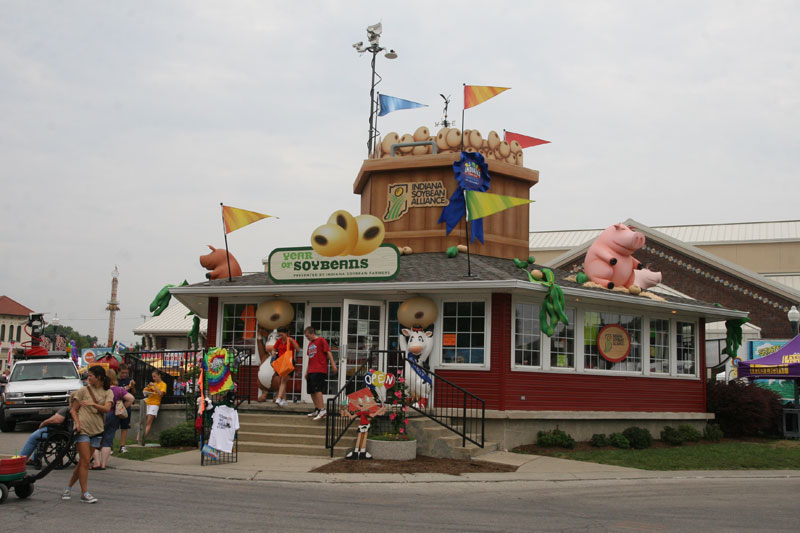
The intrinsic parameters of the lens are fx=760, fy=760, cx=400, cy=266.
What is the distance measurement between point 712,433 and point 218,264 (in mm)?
12740

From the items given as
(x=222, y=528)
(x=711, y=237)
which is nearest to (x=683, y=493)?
(x=222, y=528)

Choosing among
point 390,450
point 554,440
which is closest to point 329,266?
point 390,450

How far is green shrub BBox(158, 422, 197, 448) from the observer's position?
48.1 feet

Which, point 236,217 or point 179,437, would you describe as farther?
point 236,217

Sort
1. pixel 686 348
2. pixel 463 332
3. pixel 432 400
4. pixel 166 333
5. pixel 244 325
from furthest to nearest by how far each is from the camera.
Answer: pixel 166 333 → pixel 686 348 → pixel 244 325 → pixel 463 332 → pixel 432 400

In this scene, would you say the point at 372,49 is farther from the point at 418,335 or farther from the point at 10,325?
the point at 10,325

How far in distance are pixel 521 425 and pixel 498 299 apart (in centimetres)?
258

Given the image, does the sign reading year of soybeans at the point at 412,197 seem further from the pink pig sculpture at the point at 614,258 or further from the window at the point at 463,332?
the window at the point at 463,332

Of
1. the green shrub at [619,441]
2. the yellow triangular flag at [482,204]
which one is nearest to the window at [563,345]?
the green shrub at [619,441]

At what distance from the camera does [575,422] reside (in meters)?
16.3

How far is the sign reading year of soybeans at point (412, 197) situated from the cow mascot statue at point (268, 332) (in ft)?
15.0

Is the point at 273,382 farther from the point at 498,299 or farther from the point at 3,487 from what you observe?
the point at 3,487

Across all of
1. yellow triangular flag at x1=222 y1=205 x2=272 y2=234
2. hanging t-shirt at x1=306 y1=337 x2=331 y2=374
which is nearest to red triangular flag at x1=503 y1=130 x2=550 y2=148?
yellow triangular flag at x1=222 y1=205 x2=272 y2=234

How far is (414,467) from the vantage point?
12648 mm
